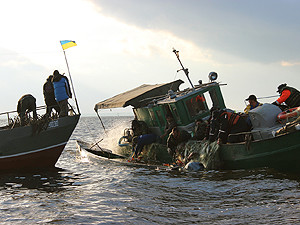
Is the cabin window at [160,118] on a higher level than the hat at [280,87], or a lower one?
lower

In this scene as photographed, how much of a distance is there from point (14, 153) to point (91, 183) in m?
5.05

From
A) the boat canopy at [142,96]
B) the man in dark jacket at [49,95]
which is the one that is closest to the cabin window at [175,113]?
the boat canopy at [142,96]

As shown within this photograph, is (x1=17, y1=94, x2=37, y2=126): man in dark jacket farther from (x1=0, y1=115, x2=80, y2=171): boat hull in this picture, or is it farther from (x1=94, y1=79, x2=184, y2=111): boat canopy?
(x1=94, y1=79, x2=184, y2=111): boat canopy

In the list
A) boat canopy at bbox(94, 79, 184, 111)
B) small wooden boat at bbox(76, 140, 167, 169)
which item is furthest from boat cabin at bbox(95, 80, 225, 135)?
small wooden boat at bbox(76, 140, 167, 169)

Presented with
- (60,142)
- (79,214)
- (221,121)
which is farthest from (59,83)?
(79,214)

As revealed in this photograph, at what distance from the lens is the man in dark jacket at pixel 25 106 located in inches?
589

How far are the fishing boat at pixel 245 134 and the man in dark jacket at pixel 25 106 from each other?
356 centimetres

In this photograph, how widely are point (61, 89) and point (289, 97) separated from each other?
29.8ft

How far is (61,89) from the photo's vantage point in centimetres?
1497

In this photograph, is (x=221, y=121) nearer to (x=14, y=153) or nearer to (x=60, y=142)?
(x=60, y=142)

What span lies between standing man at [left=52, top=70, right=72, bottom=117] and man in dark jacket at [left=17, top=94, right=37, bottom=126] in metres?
1.11

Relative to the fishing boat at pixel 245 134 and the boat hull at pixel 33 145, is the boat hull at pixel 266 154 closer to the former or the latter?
the fishing boat at pixel 245 134

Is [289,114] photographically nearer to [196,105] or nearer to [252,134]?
[252,134]

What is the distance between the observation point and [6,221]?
757cm
